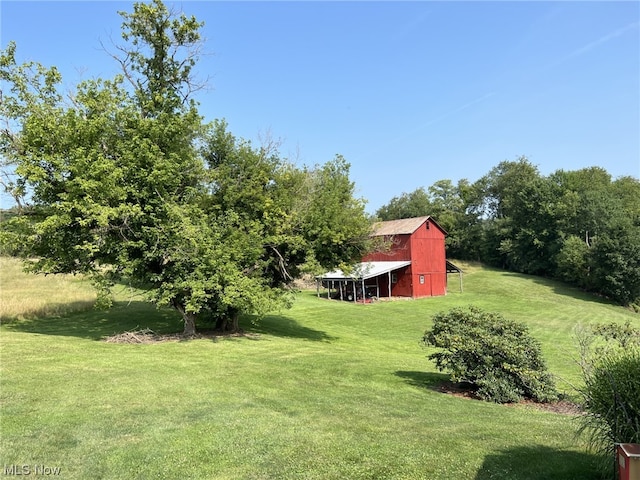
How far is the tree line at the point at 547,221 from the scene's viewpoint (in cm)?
4919

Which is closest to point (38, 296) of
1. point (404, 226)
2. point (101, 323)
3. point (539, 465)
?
point (101, 323)

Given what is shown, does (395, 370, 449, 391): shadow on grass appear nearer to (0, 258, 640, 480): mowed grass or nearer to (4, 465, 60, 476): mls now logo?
(0, 258, 640, 480): mowed grass

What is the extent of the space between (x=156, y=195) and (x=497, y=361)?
12.8 m

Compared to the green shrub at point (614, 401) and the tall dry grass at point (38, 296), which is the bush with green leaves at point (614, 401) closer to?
the green shrub at point (614, 401)

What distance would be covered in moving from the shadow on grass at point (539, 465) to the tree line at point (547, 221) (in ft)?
164

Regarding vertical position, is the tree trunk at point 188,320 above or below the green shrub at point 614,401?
below

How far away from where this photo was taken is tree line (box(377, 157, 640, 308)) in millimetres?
49188

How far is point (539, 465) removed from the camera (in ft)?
17.3

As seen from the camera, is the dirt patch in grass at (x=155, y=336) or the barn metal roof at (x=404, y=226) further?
the barn metal roof at (x=404, y=226)

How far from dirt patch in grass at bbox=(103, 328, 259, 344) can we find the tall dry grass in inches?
99.1

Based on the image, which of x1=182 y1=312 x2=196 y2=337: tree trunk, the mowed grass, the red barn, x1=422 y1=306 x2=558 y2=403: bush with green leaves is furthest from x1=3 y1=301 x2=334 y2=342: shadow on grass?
the red barn

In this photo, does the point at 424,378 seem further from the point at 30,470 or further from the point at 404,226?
the point at 404,226

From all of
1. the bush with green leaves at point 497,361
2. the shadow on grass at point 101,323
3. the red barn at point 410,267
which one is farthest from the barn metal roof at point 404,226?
the bush with green leaves at point 497,361

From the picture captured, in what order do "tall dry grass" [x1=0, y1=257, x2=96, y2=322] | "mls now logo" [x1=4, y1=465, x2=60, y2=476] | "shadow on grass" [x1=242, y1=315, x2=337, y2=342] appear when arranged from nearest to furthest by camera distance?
"mls now logo" [x1=4, y1=465, x2=60, y2=476] < "shadow on grass" [x1=242, y1=315, x2=337, y2=342] < "tall dry grass" [x1=0, y1=257, x2=96, y2=322]
